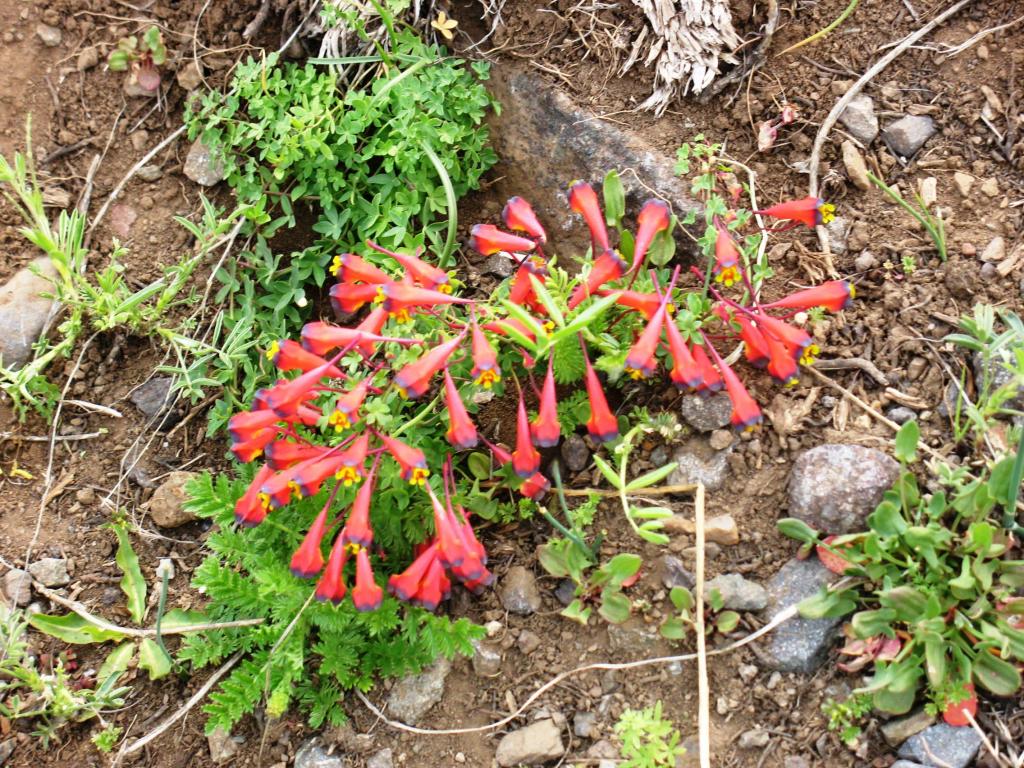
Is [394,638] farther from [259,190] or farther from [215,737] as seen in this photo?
[259,190]

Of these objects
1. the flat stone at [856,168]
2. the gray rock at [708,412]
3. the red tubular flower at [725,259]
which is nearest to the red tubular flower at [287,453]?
the gray rock at [708,412]

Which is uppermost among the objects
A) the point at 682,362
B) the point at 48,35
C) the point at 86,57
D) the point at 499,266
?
the point at 48,35

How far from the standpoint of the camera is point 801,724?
134 inches

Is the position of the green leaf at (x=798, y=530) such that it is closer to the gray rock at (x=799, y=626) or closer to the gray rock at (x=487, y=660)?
the gray rock at (x=799, y=626)

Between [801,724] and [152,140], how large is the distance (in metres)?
4.01

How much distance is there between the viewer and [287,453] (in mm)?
3504

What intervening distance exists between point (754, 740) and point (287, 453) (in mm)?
1946

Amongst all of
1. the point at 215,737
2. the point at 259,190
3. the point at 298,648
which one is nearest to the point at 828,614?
the point at 298,648

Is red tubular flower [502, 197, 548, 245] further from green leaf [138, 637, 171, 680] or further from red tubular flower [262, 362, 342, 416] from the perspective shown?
green leaf [138, 637, 171, 680]

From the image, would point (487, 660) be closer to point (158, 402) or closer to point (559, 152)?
point (158, 402)

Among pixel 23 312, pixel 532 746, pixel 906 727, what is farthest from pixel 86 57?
pixel 906 727

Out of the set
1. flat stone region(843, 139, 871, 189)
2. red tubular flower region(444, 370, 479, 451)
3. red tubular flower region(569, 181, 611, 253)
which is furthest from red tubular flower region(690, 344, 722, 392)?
flat stone region(843, 139, 871, 189)

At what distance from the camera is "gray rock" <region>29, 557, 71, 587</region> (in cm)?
416

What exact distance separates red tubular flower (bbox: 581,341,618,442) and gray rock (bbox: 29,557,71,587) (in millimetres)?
2401
